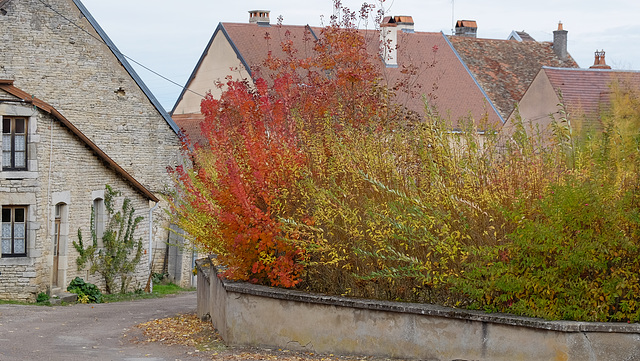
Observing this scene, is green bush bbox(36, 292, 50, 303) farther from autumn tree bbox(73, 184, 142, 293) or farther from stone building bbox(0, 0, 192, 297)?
autumn tree bbox(73, 184, 142, 293)

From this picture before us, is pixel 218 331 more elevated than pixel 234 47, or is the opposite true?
pixel 234 47

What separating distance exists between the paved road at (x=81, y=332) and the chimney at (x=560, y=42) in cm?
2632

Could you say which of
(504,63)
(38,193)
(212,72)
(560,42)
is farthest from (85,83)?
(560,42)

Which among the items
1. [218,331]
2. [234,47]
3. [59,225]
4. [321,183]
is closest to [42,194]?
[59,225]

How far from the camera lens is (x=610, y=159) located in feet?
26.2

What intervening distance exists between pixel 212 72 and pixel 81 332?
72.0ft

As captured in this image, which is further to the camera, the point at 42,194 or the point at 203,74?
the point at 203,74

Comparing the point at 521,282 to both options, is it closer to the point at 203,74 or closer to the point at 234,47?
the point at 234,47

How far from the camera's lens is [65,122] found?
20281mm

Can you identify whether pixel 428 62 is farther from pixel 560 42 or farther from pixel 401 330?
pixel 401 330

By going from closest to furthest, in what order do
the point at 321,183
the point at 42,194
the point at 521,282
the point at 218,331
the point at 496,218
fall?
1. the point at 521,282
2. the point at 496,218
3. the point at 321,183
4. the point at 218,331
5. the point at 42,194

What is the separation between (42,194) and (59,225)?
1.32 meters

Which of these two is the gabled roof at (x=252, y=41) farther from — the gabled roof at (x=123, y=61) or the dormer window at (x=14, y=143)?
the dormer window at (x=14, y=143)

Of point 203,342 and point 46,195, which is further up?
point 46,195
